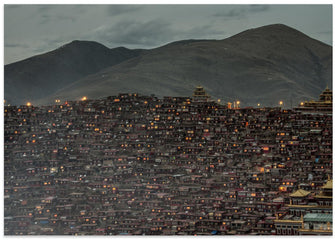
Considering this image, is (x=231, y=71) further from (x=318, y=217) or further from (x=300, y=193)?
(x=318, y=217)

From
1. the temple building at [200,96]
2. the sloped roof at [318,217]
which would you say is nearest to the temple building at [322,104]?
the temple building at [200,96]

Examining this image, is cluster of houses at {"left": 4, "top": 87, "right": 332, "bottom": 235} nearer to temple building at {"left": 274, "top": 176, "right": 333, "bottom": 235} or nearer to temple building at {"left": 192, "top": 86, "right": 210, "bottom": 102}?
temple building at {"left": 274, "top": 176, "right": 333, "bottom": 235}

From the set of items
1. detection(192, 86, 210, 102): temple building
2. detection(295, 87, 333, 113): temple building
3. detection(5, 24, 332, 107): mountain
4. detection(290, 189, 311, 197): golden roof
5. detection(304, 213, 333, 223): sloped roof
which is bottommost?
detection(304, 213, 333, 223): sloped roof

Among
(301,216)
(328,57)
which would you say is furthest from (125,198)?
(328,57)

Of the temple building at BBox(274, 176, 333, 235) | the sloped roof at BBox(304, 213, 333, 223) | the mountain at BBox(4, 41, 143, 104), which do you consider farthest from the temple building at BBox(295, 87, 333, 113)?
the mountain at BBox(4, 41, 143, 104)

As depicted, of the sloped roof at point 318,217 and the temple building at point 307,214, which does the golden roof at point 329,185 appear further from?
the sloped roof at point 318,217

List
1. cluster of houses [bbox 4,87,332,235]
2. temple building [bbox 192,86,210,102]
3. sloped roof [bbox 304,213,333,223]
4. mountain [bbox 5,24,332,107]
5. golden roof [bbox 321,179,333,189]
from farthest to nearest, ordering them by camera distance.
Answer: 1. temple building [bbox 192,86,210,102]
2. mountain [bbox 5,24,332,107]
3. cluster of houses [bbox 4,87,332,235]
4. golden roof [bbox 321,179,333,189]
5. sloped roof [bbox 304,213,333,223]

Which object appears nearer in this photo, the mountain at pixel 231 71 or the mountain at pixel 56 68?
the mountain at pixel 56 68
